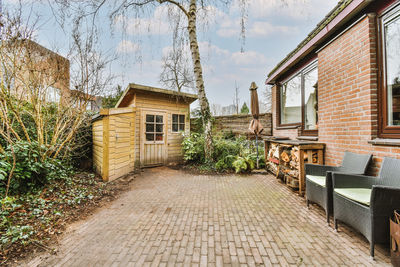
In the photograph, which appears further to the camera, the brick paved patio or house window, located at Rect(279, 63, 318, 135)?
house window, located at Rect(279, 63, 318, 135)

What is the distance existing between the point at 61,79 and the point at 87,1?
6.43 feet

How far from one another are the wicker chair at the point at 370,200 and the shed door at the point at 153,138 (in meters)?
5.38

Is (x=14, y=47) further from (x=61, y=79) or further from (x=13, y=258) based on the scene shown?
(x=13, y=258)

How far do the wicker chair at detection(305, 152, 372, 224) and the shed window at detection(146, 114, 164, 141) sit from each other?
5.00 m

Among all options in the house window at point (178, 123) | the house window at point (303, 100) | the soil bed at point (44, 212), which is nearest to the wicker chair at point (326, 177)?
the house window at point (303, 100)

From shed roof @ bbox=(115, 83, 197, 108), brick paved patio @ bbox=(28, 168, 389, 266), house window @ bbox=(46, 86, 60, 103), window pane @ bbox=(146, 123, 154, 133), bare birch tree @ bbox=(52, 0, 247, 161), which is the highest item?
bare birch tree @ bbox=(52, 0, 247, 161)

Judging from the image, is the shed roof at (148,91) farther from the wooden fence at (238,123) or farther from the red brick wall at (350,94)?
the red brick wall at (350,94)

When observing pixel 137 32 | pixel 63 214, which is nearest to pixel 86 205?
pixel 63 214

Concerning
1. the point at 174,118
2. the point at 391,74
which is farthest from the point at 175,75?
the point at 391,74

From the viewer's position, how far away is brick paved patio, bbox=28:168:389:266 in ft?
5.36

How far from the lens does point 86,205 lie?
2.94 metres

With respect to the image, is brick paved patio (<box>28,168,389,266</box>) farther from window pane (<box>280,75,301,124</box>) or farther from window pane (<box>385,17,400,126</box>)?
window pane (<box>280,75,301,124</box>)

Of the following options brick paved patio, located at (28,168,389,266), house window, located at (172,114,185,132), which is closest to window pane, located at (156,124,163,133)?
house window, located at (172,114,185,132)

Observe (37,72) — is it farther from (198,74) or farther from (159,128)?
(198,74)
